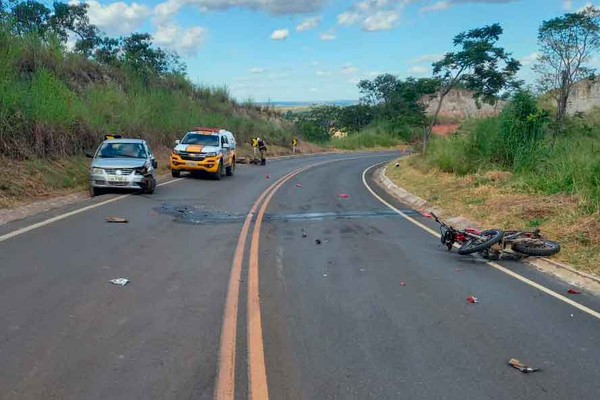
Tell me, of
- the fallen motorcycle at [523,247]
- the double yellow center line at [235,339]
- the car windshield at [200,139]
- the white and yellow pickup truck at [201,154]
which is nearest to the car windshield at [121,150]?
the white and yellow pickup truck at [201,154]

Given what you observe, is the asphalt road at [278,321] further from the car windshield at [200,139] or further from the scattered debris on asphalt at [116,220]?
the car windshield at [200,139]

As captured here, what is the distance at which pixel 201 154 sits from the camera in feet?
79.0

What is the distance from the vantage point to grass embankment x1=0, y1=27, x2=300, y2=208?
55.9 feet

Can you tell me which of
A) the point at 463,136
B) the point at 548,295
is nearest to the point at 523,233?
the point at 548,295

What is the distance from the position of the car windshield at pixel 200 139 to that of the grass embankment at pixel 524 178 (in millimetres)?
7935

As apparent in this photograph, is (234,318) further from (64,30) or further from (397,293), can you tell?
(64,30)

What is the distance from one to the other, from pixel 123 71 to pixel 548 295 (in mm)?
31828

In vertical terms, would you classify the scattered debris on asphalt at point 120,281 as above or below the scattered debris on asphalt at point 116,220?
above

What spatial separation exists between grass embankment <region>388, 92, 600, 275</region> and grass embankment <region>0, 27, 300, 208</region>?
37.1 ft

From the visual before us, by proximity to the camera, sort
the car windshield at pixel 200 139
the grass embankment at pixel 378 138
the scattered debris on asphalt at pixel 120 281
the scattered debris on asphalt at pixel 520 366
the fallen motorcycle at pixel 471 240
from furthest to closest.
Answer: the grass embankment at pixel 378 138 → the car windshield at pixel 200 139 → the fallen motorcycle at pixel 471 240 → the scattered debris on asphalt at pixel 120 281 → the scattered debris on asphalt at pixel 520 366

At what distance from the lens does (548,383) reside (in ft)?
15.5

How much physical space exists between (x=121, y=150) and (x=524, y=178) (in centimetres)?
1150

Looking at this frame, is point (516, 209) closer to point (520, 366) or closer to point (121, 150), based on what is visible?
point (520, 366)

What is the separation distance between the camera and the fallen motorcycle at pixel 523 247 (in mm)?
9930
